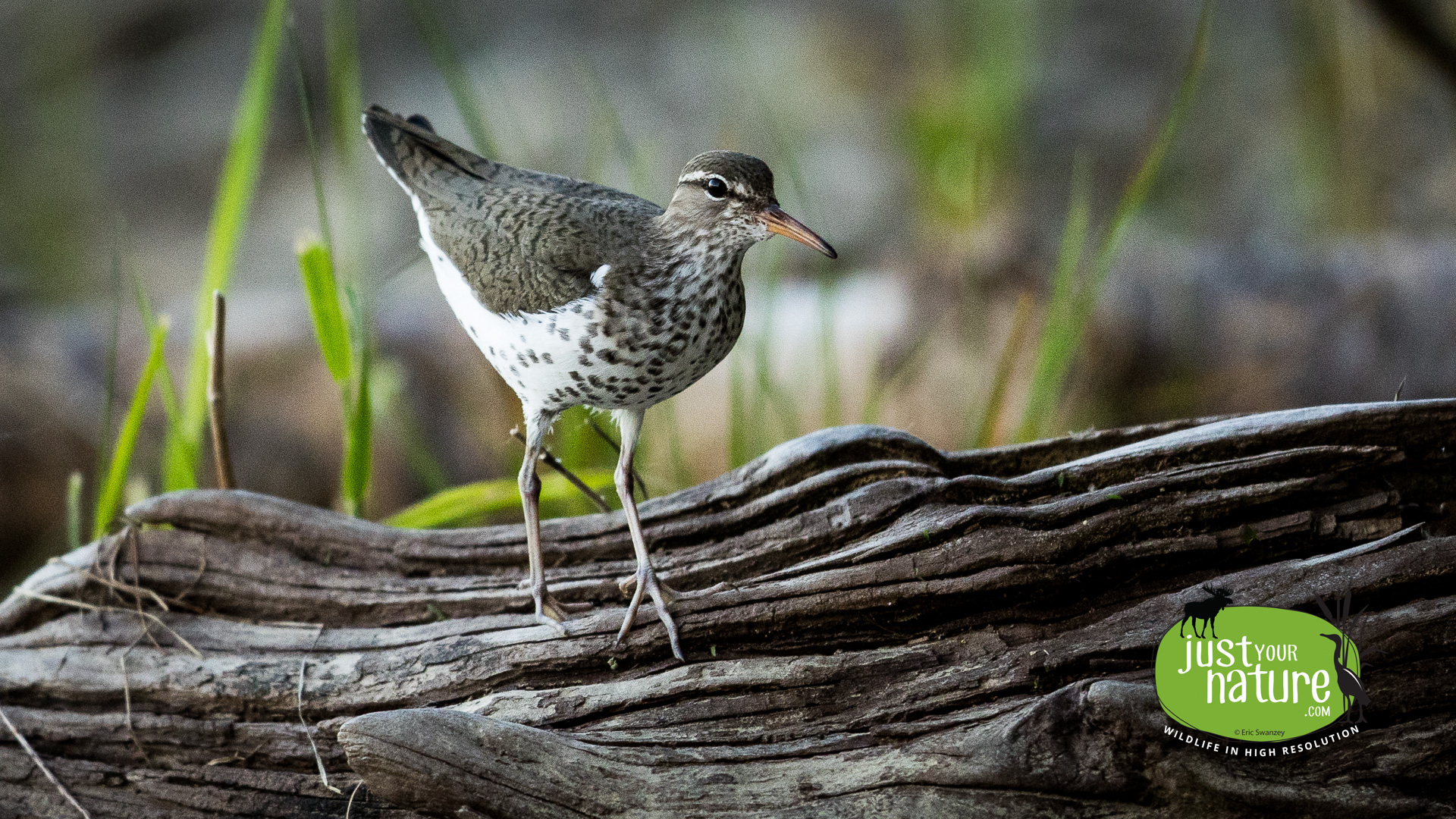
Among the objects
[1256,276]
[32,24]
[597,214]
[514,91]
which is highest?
[32,24]

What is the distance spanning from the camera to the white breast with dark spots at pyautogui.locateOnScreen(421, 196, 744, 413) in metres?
2.66

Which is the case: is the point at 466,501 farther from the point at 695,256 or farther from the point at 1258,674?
the point at 1258,674

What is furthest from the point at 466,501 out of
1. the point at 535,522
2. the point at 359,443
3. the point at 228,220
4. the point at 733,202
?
the point at 733,202

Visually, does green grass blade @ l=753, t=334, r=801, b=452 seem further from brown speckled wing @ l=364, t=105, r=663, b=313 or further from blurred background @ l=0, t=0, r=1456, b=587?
brown speckled wing @ l=364, t=105, r=663, b=313

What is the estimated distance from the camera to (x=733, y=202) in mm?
2691

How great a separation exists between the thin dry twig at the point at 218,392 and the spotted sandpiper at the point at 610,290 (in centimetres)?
74

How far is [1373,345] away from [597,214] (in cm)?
426

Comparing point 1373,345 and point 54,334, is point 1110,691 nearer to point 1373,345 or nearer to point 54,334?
point 1373,345

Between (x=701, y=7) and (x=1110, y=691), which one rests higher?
(x=701, y=7)

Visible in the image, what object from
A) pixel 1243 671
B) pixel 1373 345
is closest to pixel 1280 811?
pixel 1243 671

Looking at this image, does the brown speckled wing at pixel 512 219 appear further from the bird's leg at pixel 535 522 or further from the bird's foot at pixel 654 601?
the bird's foot at pixel 654 601

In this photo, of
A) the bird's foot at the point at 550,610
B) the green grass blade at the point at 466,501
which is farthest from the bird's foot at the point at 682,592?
the green grass blade at the point at 466,501

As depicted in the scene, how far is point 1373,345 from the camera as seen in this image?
5266mm

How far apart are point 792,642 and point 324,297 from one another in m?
1.81
